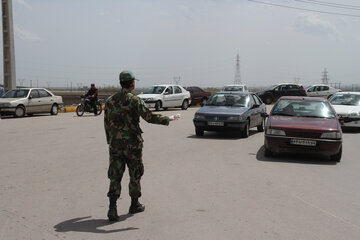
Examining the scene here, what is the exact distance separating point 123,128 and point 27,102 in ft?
59.6

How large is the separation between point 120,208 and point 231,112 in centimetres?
844

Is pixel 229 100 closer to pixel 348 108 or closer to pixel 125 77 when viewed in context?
pixel 348 108

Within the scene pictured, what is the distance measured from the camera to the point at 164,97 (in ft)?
90.1

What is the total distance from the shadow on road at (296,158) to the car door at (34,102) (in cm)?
1482

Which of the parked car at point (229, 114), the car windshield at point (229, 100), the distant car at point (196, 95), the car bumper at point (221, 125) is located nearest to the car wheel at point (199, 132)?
the parked car at point (229, 114)

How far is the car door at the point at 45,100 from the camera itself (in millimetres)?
22734

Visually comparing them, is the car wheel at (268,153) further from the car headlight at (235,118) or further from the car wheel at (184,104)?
the car wheel at (184,104)

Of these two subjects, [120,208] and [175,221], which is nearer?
[175,221]

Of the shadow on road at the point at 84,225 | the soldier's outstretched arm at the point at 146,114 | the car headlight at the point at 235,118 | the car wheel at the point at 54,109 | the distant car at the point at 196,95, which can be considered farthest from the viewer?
the distant car at the point at 196,95

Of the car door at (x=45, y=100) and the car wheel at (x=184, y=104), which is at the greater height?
the car door at (x=45, y=100)

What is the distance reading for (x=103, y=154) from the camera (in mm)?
10078

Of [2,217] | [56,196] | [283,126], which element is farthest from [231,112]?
[2,217]

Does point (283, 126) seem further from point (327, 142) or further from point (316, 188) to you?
point (316, 188)

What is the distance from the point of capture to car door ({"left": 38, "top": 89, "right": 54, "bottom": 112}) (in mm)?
22734
